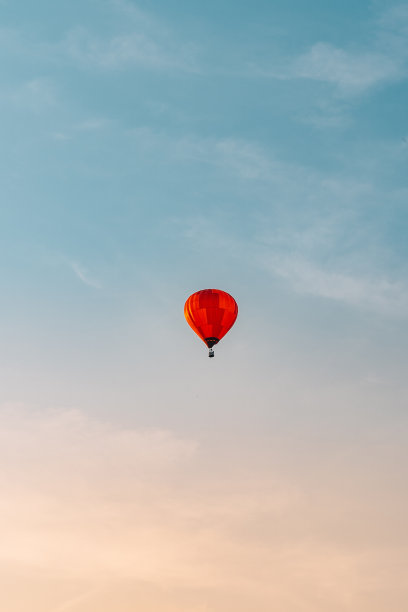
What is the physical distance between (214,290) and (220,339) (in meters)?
5.63

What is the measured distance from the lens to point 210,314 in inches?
4158

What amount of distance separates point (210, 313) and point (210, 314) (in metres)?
0.13

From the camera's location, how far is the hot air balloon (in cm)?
10562

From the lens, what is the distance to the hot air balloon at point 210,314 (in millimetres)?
105625

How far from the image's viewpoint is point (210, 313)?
105562mm

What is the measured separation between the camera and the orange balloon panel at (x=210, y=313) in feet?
347

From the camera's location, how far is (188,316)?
107 m

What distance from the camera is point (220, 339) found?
108 m

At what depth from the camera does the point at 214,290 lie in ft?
350

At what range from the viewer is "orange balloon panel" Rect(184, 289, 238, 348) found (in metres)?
106

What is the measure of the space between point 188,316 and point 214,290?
4.10 meters
